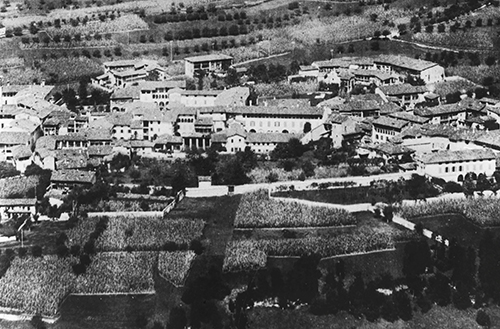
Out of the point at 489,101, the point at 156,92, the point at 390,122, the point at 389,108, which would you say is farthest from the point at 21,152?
the point at 489,101

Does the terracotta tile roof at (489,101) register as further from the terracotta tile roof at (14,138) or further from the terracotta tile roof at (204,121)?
the terracotta tile roof at (14,138)

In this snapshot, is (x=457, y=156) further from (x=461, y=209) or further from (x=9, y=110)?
(x=9, y=110)

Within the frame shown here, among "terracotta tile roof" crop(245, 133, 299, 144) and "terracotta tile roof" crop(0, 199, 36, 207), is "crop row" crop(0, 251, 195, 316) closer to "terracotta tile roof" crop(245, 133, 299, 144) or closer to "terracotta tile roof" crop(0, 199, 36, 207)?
"terracotta tile roof" crop(0, 199, 36, 207)

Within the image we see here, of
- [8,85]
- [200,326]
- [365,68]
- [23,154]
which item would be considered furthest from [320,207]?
A: [8,85]

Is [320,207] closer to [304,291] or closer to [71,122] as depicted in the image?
[304,291]

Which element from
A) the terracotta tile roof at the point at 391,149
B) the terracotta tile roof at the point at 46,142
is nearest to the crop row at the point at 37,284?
the terracotta tile roof at the point at 46,142

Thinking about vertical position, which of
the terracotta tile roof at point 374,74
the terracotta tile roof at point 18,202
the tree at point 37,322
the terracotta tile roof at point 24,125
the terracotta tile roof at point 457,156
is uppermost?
the terracotta tile roof at point 374,74
